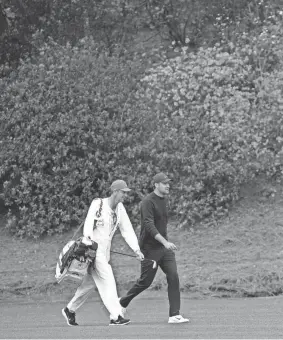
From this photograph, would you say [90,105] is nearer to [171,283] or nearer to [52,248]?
[52,248]

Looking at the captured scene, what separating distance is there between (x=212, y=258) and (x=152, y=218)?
587 centimetres

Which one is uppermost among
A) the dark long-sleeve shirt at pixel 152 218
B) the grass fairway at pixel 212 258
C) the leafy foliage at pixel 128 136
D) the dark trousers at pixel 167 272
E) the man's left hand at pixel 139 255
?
the dark long-sleeve shirt at pixel 152 218

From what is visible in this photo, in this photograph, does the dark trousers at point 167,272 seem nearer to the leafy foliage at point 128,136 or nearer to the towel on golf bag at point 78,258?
the towel on golf bag at point 78,258

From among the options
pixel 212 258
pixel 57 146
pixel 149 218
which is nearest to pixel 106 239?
pixel 149 218

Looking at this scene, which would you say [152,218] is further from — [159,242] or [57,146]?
[57,146]

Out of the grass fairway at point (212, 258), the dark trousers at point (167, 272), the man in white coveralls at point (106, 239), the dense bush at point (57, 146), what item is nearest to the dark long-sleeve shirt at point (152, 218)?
the dark trousers at point (167, 272)

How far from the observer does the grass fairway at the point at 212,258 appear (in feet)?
50.2

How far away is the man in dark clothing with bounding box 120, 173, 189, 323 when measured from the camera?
37.9 ft

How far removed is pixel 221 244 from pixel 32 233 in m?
4.12

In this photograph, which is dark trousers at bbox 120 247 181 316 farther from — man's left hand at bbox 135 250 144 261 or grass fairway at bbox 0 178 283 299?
grass fairway at bbox 0 178 283 299

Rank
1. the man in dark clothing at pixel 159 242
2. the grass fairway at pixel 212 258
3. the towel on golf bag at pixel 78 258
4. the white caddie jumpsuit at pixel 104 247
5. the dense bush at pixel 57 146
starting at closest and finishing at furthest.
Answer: the towel on golf bag at pixel 78 258 < the white caddie jumpsuit at pixel 104 247 < the man in dark clothing at pixel 159 242 < the grass fairway at pixel 212 258 < the dense bush at pixel 57 146

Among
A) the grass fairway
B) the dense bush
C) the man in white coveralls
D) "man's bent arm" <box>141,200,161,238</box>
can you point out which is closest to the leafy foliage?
the dense bush

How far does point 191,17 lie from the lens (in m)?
24.5

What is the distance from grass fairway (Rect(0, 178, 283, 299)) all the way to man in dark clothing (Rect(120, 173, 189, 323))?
3.29 m
